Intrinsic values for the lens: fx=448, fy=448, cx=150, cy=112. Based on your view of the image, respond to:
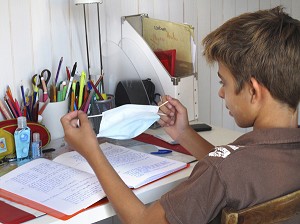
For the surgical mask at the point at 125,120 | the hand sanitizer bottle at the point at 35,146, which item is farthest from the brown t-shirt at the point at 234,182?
the hand sanitizer bottle at the point at 35,146

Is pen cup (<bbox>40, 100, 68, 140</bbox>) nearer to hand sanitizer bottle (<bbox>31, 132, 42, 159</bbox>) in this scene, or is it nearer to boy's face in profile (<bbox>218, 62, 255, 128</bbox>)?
hand sanitizer bottle (<bbox>31, 132, 42, 159</bbox>)

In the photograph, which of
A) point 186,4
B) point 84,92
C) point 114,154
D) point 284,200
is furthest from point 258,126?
point 186,4

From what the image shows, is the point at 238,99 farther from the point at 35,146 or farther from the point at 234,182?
the point at 35,146

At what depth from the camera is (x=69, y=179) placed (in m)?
0.98

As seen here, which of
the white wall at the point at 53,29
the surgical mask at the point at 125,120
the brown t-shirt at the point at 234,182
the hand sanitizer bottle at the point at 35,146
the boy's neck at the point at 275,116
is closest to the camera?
the brown t-shirt at the point at 234,182

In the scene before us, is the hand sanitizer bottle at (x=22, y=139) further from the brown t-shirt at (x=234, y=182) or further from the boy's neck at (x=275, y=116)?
the boy's neck at (x=275, y=116)

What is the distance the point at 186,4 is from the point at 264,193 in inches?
45.4

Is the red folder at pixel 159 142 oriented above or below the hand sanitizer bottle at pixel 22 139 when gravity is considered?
below

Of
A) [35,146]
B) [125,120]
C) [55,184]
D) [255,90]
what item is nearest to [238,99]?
[255,90]

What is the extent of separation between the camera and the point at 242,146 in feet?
2.59

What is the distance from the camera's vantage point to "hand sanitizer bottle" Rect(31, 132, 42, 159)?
1165mm

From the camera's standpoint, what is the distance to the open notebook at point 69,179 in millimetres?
879

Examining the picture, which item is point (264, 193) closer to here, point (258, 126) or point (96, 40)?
point (258, 126)

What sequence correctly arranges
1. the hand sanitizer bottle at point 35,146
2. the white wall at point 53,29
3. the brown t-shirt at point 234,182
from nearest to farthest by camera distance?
1. the brown t-shirt at point 234,182
2. the hand sanitizer bottle at point 35,146
3. the white wall at point 53,29
